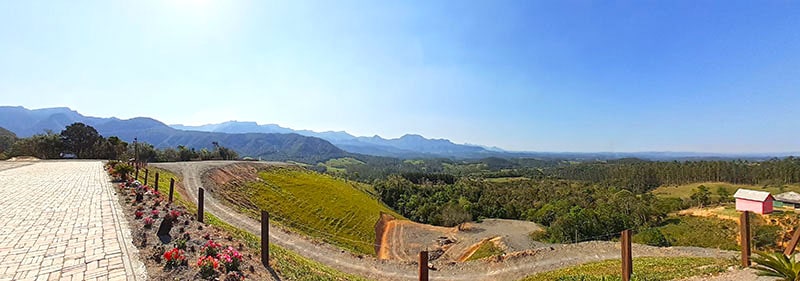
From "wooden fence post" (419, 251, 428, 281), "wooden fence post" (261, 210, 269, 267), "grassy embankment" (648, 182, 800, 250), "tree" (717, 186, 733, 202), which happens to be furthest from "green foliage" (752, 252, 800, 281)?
"tree" (717, 186, 733, 202)

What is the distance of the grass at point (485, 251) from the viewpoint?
97.3ft

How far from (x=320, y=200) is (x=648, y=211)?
60.6 m

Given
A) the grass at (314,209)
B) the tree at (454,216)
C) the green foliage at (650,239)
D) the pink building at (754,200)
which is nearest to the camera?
the grass at (314,209)

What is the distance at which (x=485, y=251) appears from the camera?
30.6 m

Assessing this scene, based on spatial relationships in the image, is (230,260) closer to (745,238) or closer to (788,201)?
(745,238)

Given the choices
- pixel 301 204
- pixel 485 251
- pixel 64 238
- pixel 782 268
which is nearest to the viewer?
pixel 782 268

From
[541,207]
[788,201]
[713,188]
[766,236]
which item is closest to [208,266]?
[766,236]

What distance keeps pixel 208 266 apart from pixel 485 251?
27.8 meters

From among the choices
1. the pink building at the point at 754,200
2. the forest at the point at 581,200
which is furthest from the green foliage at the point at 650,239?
the pink building at the point at 754,200

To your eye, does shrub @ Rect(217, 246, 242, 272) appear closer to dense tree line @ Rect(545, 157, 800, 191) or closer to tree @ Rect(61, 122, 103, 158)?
tree @ Rect(61, 122, 103, 158)

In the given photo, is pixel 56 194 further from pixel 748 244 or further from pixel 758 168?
pixel 758 168

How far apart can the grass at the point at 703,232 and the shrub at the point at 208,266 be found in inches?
1976

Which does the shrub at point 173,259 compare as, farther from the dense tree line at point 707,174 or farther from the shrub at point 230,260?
the dense tree line at point 707,174

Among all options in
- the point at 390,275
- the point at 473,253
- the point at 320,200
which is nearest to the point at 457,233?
the point at 473,253
